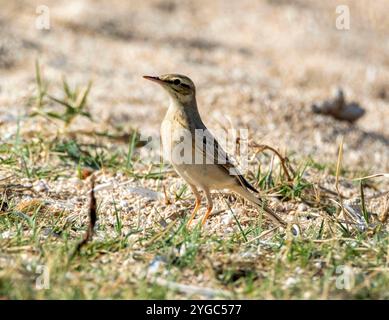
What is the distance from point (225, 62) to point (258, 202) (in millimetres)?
6353

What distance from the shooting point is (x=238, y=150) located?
5941mm

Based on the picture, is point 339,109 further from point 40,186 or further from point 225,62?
point 40,186

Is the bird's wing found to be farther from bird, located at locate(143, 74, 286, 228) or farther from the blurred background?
the blurred background

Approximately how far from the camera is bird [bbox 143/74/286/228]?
16.4 ft

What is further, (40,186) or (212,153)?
(40,186)

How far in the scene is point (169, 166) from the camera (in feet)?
20.4

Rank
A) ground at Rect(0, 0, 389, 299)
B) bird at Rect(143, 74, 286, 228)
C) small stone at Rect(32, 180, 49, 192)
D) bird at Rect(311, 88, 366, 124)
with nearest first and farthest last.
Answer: ground at Rect(0, 0, 389, 299), bird at Rect(143, 74, 286, 228), small stone at Rect(32, 180, 49, 192), bird at Rect(311, 88, 366, 124)

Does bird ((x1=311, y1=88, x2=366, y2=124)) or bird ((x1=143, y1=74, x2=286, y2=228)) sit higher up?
bird ((x1=311, y1=88, x2=366, y2=124))

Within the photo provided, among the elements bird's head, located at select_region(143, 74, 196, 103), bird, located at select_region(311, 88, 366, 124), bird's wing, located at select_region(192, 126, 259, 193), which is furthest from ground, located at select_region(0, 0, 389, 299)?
bird's head, located at select_region(143, 74, 196, 103)

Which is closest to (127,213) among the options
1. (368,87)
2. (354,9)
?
(368,87)

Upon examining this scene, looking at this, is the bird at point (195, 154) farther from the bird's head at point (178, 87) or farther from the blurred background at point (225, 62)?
the blurred background at point (225, 62)

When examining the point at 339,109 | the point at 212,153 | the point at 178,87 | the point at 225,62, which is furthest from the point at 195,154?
the point at 225,62

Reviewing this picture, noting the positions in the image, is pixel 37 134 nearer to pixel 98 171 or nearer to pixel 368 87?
pixel 98 171

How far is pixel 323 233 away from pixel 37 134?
9.19ft
